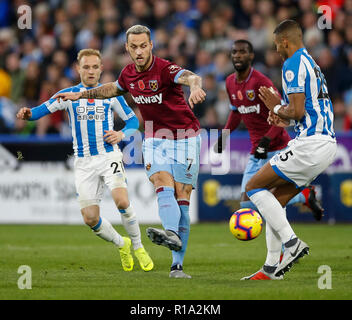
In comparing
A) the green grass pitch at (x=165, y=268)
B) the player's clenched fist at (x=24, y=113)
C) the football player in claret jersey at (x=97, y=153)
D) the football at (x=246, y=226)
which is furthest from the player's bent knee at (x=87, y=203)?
the football at (x=246, y=226)

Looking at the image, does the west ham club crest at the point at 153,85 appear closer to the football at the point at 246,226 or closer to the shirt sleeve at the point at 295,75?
the shirt sleeve at the point at 295,75

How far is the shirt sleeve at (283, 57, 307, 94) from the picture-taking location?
6941 mm

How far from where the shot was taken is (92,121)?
9.36m

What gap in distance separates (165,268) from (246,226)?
1.48 metres

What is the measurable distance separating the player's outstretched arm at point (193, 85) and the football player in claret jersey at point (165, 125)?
0.12m

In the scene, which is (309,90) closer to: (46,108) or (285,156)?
(285,156)

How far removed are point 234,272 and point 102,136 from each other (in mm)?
2342

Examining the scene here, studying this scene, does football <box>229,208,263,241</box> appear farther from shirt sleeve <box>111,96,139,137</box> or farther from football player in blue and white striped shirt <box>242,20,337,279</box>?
shirt sleeve <box>111,96,139,137</box>

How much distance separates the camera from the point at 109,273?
838 centimetres

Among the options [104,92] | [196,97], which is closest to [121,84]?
[104,92]

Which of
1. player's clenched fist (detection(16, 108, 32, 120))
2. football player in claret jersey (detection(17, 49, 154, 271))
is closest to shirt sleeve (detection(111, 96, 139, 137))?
football player in claret jersey (detection(17, 49, 154, 271))

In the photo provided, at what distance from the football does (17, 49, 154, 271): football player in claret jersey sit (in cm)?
148
